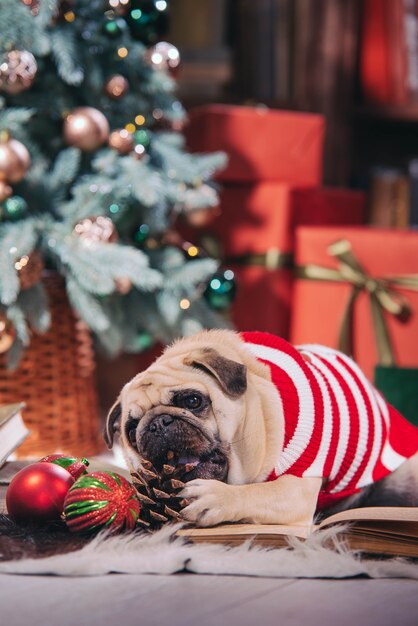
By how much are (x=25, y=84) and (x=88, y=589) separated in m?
0.84

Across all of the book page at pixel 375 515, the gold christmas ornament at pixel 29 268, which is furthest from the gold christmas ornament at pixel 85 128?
the book page at pixel 375 515

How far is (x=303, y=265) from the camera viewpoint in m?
1.69

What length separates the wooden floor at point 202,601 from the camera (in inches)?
25.6

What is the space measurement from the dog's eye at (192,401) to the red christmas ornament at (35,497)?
17 centimetres

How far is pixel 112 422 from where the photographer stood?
2.67 ft

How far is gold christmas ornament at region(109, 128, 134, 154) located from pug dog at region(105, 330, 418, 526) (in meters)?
0.66

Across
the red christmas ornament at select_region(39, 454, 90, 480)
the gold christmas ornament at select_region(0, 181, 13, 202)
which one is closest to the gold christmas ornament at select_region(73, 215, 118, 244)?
the gold christmas ornament at select_region(0, 181, 13, 202)

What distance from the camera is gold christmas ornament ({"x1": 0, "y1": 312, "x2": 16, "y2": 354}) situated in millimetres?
1266

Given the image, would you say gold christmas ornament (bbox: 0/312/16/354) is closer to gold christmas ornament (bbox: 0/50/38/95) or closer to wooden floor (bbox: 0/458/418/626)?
gold christmas ornament (bbox: 0/50/38/95)

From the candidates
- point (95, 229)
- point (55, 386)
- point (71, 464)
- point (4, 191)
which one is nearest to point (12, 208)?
point (4, 191)

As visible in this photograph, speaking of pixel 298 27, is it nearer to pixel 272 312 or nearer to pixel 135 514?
pixel 272 312

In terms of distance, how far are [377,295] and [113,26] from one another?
69 cm

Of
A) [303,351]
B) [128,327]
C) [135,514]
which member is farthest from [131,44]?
[135,514]

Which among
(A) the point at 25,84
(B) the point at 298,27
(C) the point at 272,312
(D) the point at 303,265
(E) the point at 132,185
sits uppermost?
(B) the point at 298,27
